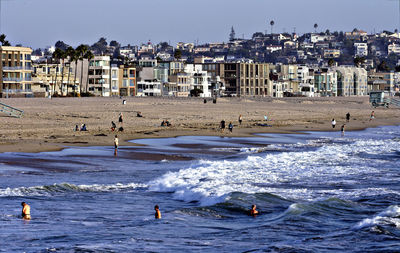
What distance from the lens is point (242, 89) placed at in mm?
153000

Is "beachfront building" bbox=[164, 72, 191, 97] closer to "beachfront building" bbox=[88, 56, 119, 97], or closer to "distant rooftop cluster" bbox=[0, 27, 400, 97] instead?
"distant rooftop cluster" bbox=[0, 27, 400, 97]

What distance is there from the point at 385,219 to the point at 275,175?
420 inches

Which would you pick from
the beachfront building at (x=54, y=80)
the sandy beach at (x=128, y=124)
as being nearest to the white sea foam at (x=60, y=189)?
the sandy beach at (x=128, y=124)

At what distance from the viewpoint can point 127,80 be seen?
425 ft

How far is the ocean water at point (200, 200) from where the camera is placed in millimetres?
19328

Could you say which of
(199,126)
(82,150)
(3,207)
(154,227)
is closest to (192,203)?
(154,227)

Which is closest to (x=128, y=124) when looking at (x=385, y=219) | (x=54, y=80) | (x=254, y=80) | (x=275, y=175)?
(x=275, y=175)

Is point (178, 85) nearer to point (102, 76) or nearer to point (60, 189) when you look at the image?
point (102, 76)

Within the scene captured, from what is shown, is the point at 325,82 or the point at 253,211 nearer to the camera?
the point at 253,211

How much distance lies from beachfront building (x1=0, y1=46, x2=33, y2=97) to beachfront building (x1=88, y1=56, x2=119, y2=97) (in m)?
21.0

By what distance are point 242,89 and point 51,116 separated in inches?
3807

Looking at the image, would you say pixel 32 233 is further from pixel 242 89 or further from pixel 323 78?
pixel 323 78

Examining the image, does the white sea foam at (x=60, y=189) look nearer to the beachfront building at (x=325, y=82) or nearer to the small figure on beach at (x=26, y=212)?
the small figure on beach at (x=26, y=212)

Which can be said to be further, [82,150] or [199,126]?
[199,126]
